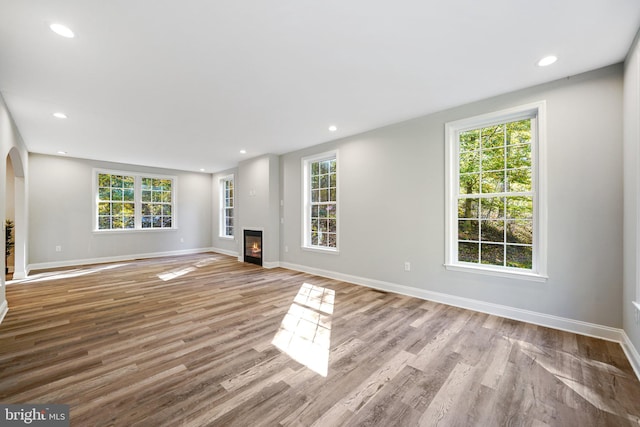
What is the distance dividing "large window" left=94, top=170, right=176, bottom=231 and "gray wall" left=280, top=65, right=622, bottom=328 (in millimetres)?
5556

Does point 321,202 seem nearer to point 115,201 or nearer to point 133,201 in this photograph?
point 133,201

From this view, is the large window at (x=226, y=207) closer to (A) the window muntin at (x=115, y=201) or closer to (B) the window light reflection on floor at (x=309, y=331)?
(A) the window muntin at (x=115, y=201)

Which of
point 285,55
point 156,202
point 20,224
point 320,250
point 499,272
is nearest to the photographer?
point 285,55

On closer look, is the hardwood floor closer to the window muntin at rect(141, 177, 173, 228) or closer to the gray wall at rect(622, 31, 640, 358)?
the gray wall at rect(622, 31, 640, 358)

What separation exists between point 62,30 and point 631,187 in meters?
4.68

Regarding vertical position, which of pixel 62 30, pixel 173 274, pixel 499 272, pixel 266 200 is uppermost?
pixel 62 30

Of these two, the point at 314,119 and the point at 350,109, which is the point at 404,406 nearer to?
the point at 350,109

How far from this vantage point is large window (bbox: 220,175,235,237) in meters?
7.92

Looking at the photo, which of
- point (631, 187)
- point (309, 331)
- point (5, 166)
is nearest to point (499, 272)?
point (631, 187)

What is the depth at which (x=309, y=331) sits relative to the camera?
8.63 ft

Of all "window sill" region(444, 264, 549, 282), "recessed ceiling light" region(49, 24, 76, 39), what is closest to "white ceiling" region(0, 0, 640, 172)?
"recessed ceiling light" region(49, 24, 76, 39)

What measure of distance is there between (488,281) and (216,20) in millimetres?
3741

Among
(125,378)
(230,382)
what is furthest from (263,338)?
(125,378)

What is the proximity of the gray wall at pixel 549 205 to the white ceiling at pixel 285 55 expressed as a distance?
0.92 feet
